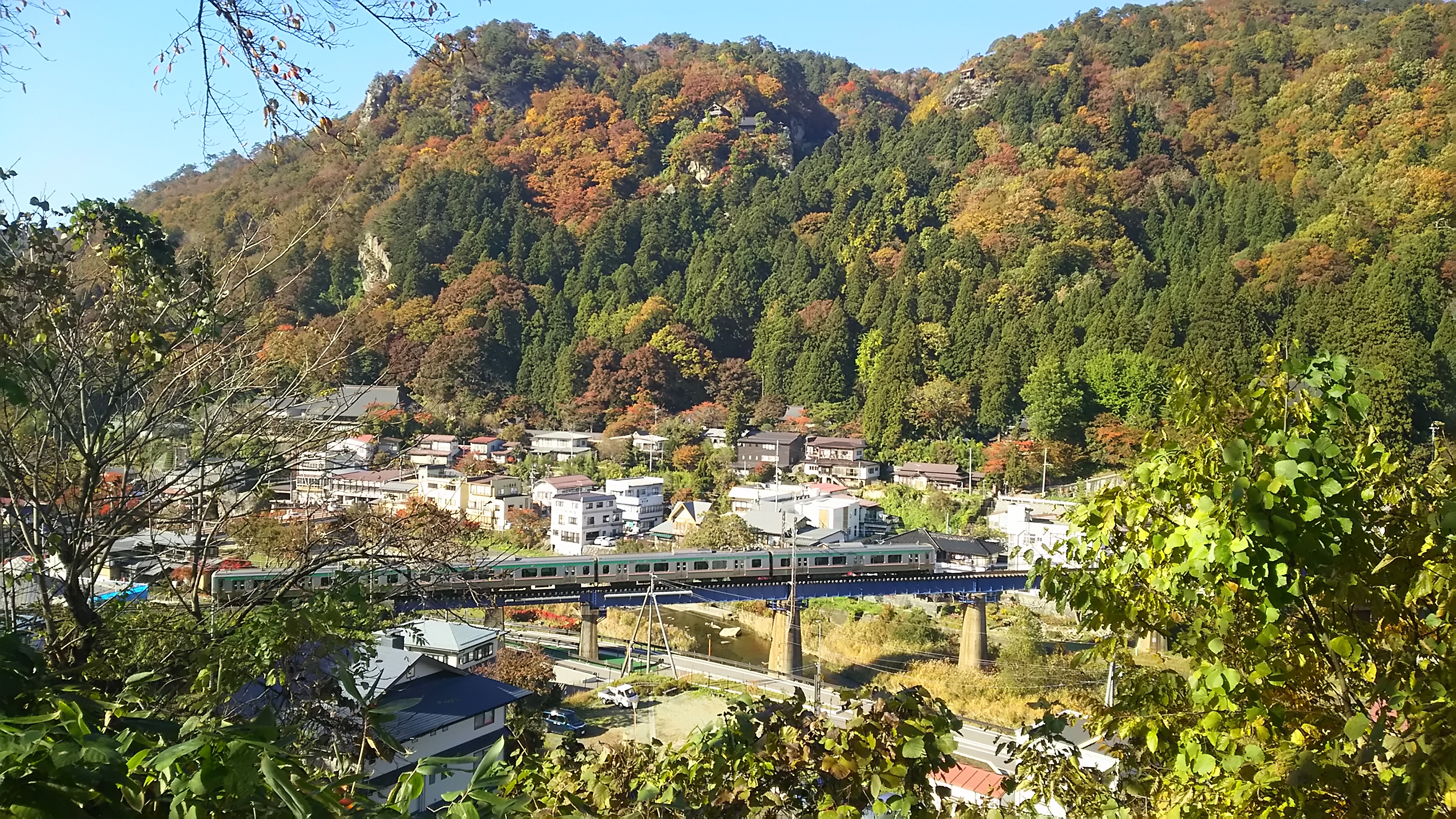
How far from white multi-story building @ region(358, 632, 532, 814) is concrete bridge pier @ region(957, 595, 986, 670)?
7.46m

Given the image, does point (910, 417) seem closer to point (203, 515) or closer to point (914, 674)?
point (914, 674)

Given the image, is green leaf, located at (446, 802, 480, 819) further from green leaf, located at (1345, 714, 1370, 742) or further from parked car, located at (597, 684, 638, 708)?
parked car, located at (597, 684, 638, 708)

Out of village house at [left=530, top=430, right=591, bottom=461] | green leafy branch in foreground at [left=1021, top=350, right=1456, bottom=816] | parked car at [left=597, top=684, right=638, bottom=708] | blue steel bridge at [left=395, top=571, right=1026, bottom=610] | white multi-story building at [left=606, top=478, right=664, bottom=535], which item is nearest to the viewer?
green leafy branch in foreground at [left=1021, top=350, right=1456, bottom=816]

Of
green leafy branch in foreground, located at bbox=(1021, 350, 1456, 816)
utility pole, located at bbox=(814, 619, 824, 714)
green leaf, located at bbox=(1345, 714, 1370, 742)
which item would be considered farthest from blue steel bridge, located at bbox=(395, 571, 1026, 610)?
green leaf, located at bbox=(1345, 714, 1370, 742)

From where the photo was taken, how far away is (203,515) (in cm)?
281

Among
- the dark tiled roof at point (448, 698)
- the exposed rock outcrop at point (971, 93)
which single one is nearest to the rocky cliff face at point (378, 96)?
the exposed rock outcrop at point (971, 93)

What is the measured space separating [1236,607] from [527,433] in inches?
997

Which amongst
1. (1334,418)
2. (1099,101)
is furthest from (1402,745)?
(1099,101)

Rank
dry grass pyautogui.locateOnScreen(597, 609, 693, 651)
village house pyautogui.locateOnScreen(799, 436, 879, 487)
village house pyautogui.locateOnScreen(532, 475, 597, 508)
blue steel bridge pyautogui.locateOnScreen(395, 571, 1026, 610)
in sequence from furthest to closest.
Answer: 1. village house pyautogui.locateOnScreen(799, 436, 879, 487)
2. village house pyautogui.locateOnScreen(532, 475, 597, 508)
3. dry grass pyautogui.locateOnScreen(597, 609, 693, 651)
4. blue steel bridge pyautogui.locateOnScreen(395, 571, 1026, 610)

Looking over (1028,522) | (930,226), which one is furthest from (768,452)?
(930,226)

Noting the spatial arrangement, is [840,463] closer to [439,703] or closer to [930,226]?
[930,226]

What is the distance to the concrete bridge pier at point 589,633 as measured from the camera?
550 inches

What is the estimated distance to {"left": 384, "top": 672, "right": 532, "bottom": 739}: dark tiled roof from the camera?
6789 mm

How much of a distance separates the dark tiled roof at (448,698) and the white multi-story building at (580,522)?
11.0 metres
